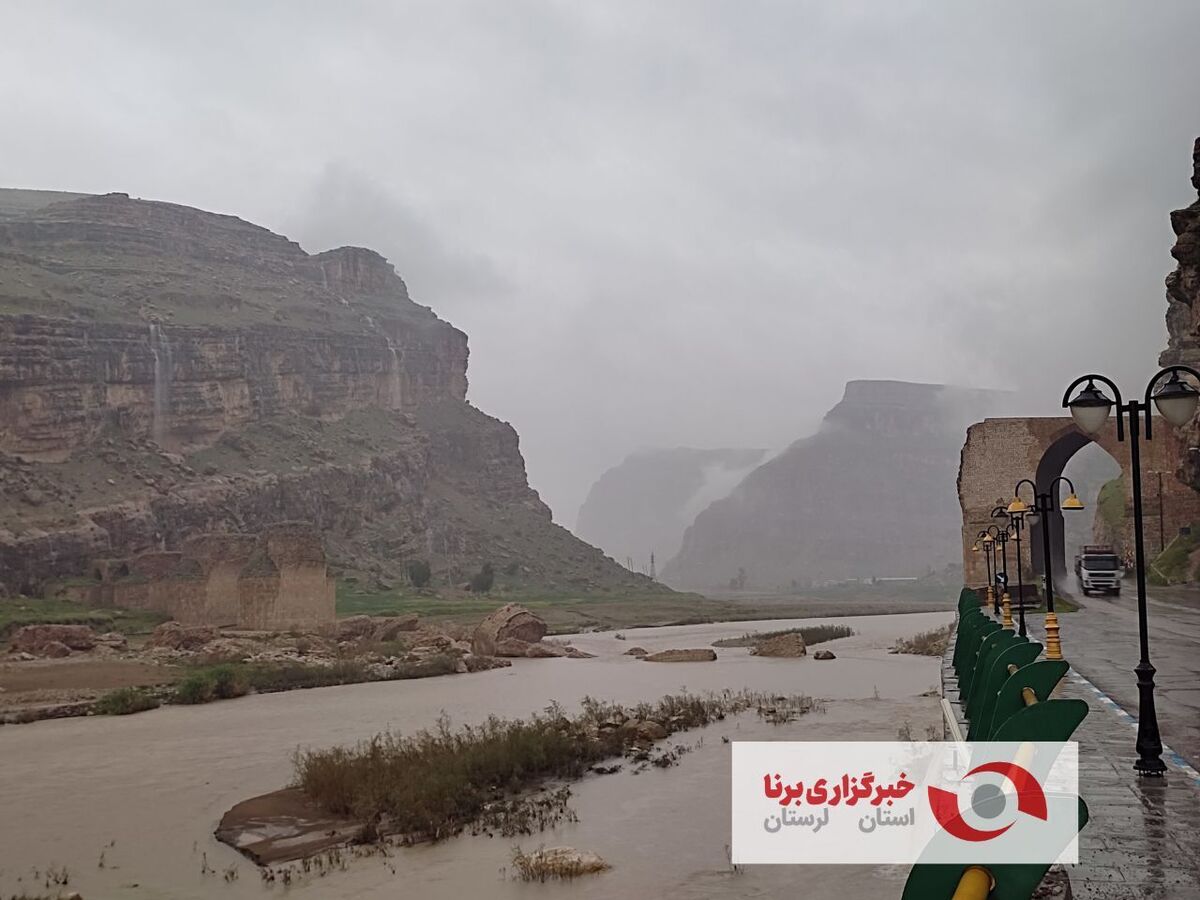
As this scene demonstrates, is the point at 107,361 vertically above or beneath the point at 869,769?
above

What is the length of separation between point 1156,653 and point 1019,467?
65.8 feet

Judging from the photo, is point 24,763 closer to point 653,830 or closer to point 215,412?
point 653,830

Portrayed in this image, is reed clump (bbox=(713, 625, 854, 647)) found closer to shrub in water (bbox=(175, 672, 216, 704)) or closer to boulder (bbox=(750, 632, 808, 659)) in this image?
boulder (bbox=(750, 632, 808, 659))

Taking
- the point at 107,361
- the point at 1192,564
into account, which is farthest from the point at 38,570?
the point at 1192,564

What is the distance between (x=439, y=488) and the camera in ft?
340

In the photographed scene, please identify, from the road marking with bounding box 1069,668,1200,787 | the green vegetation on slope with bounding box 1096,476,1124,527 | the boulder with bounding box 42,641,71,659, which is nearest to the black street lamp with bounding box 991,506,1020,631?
the road marking with bounding box 1069,668,1200,787

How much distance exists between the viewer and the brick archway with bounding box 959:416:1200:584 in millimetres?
33906

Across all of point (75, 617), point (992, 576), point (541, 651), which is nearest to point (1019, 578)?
point (992, 576)

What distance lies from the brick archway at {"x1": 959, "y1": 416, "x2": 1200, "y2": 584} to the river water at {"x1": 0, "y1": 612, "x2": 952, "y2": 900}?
4655mm

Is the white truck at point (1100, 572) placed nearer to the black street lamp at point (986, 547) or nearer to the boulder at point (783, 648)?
the black street lamp at point (986, 547)

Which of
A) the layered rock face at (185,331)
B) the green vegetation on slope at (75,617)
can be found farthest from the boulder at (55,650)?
the layered rock face at (185,331)

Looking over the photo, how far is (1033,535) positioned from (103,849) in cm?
3201

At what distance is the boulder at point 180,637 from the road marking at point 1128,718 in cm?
3400

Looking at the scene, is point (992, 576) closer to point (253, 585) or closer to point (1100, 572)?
point (1100, 572)
